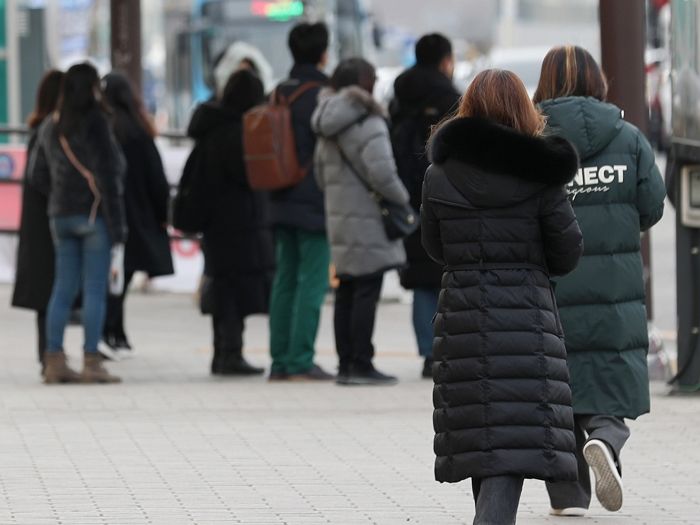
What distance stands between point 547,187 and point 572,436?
0.74 meters

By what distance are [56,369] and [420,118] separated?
7.69 feet

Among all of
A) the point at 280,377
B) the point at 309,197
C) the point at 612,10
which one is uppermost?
the point at 612,10

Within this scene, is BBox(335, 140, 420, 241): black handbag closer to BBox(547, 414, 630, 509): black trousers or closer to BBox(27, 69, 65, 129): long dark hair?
BBox(27, 69, 65, 129): long dark hair

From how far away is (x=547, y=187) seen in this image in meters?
6.09

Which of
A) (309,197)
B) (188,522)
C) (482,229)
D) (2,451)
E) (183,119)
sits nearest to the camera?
(482,229)

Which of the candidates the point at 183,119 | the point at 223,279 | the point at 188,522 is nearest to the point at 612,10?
the point at 223,279

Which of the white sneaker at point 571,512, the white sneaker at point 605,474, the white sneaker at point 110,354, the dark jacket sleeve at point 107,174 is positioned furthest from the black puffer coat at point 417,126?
the white sneaker at point 605,474

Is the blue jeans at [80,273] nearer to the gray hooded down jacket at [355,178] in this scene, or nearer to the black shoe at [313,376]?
the black shoe at [313,376]

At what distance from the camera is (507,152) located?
6.03 meters

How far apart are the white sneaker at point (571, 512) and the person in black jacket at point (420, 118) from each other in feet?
13.1

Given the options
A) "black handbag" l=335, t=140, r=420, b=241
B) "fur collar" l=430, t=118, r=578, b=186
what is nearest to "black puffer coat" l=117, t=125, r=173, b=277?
"black handbag" l=335, t=140, r=420, b=241

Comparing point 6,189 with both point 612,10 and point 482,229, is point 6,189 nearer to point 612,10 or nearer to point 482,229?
point 612,10

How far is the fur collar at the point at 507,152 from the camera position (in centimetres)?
602

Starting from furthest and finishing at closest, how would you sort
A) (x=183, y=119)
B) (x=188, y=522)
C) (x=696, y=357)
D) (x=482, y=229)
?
(x=183, y=119)
(x=696, y=357)
(x=188, y=522)
(x=482, y=229)
